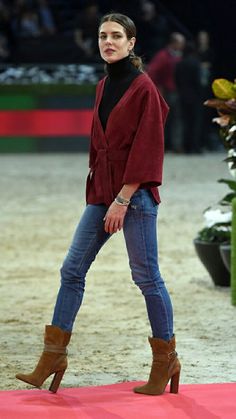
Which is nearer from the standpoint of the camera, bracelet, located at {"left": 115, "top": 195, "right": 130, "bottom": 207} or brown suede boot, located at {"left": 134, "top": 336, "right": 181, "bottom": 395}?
bracelet, located at {"left": 115, "top": 195, "right": 130, "bottom": 207}

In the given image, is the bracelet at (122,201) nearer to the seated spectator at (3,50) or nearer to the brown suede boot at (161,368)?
the brown suede boot at (161,368)

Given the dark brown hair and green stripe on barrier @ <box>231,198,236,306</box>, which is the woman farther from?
green stripe on barrier @ <box>231,198,236,306</box>

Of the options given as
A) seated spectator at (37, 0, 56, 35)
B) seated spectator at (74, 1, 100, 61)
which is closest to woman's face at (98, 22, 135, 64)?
seated spectator at (74, 1, 100, 61)

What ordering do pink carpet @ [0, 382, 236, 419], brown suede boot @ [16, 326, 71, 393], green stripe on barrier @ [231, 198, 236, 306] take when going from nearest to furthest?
1. pink carpet @ [0, 382, 236, 419]
2. brown suede boot @ [16, 326, 71, 393]
3. green stripe on barrier @ [231, 198, 236, 306]

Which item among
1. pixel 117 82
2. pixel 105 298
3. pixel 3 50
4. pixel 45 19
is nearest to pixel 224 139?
pixel 105 298

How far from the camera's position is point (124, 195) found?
591 cm

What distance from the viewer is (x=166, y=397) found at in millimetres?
6051

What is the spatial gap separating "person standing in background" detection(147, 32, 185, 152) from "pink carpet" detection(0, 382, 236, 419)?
1764 cm

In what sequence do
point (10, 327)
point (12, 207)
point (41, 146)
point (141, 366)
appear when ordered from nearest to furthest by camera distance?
point (141, 366) → point (10, 327) → point (12, 207) → point (41, 146)

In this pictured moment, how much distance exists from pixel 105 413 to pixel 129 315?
286cm

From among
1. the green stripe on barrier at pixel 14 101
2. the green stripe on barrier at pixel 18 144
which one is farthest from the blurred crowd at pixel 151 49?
the green stripe on barrier at pixel 18 144

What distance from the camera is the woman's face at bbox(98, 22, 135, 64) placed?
19.5 feet

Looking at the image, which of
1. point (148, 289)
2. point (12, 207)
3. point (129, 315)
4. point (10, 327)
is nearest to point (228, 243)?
point (129, 315)

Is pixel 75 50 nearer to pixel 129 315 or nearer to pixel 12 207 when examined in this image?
pixel 12 207
